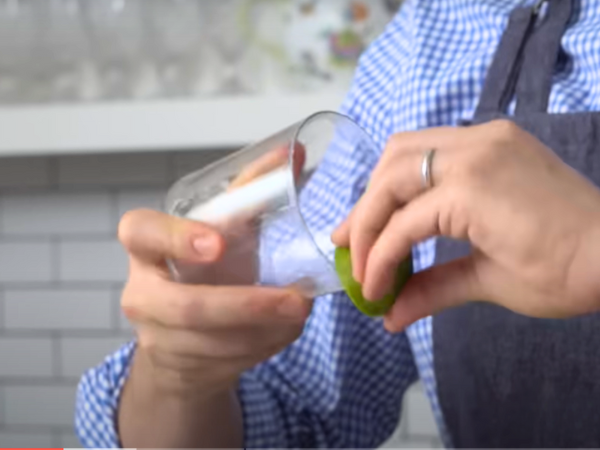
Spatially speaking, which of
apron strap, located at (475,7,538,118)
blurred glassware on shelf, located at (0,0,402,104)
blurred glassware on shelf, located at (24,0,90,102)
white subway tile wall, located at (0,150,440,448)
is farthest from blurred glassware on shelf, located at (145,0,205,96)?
apron strap, located at (475,7,538,118)

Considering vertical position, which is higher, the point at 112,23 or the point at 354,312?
the point at 112,23

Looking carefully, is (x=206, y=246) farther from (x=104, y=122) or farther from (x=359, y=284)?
(x=104, y=122)

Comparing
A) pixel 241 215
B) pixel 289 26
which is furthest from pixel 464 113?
pixel 289 26

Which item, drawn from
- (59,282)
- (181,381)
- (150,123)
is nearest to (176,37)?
(150,123)

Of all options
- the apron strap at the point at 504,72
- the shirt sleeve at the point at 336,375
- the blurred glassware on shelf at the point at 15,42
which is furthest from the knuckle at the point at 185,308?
the blurred glassware on shelf at the point at 15,42

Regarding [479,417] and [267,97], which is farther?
[267,97]

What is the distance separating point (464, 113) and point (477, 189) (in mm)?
362

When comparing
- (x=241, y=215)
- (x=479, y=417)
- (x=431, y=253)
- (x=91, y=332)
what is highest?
(x=241, y=215)

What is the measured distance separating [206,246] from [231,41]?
0.83 metres

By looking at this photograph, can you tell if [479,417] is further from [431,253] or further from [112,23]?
[112,23]

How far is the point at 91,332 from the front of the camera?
1.56 metres

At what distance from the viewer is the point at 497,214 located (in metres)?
0.46

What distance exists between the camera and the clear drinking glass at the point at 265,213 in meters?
0.50

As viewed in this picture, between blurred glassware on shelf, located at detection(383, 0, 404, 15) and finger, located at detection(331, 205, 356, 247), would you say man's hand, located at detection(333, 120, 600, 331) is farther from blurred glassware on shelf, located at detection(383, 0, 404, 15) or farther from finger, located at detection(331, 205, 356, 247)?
blurred glassware on shelf, located at detection(383, 0, 404, 15)
